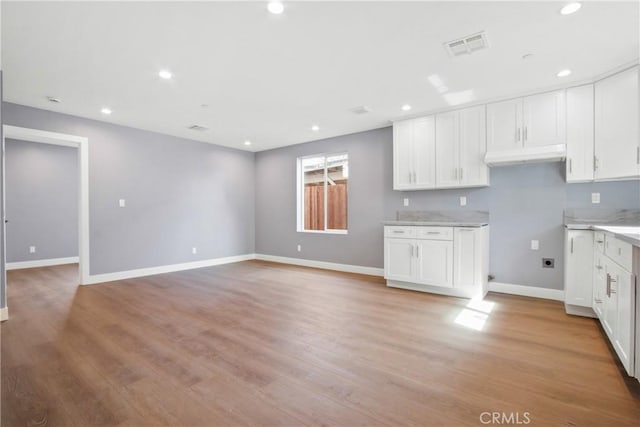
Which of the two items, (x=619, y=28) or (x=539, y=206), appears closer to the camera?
(x=619, y=28)

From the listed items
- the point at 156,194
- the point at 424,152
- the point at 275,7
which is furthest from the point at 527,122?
the point at 156,194

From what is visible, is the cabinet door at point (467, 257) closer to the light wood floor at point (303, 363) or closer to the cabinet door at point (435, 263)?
the cabinet door at point (435, 263)

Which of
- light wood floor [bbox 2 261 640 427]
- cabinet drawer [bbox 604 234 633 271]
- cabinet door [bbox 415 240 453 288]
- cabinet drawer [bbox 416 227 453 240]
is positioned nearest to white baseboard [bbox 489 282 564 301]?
light wood floor [bbox 2 261 640 427]

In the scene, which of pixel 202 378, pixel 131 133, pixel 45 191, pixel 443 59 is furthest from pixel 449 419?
pixel 45 191

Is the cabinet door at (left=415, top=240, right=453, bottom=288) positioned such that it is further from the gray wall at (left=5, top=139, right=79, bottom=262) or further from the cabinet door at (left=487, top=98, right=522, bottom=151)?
the gray wall at (left=5, top=139, right=79, bottom=262)

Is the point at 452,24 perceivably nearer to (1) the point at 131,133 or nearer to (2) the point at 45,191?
(1) the point at 131,133

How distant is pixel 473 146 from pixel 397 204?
4.70 feet

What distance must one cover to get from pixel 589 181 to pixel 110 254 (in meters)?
6.65

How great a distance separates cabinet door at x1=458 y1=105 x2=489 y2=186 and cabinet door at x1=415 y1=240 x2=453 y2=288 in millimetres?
935

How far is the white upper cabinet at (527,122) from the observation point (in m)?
3.43

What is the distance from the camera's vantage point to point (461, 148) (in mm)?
4043

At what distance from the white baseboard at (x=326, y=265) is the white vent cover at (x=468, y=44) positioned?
3398 millimetres

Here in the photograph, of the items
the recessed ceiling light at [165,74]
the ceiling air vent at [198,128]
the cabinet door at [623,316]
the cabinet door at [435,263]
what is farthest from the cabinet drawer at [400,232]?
the ceiling air vent at [198,128]

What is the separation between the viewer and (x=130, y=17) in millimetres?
2203
